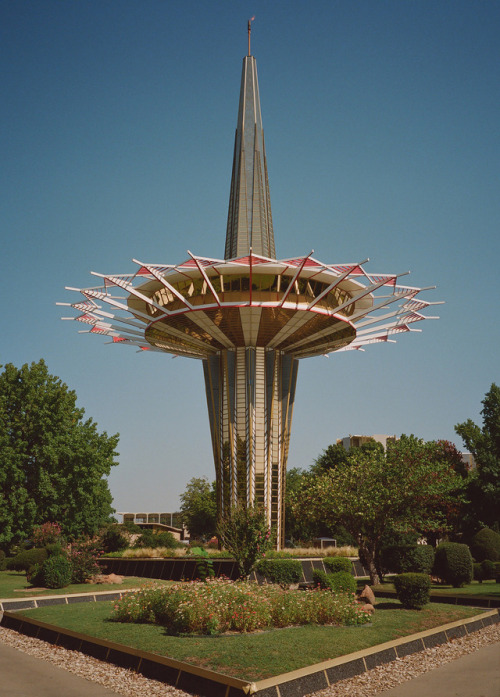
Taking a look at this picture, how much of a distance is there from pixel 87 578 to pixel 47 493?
573 inches

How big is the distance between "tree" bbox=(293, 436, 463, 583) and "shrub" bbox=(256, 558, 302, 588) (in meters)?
3.27

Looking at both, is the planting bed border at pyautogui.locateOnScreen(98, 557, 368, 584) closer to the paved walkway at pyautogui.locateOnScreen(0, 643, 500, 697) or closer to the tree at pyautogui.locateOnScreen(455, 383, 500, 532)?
the paved walkway at pyautogui.locateOnScreen(0, 643, 500, 697)

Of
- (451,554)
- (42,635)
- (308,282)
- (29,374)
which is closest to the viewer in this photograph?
(42,635)

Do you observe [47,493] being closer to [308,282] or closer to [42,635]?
[308,282]

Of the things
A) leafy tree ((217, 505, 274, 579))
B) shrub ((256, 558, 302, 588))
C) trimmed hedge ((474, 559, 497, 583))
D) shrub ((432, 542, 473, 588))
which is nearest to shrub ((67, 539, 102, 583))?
shrub ((256, 558, 302, 588))

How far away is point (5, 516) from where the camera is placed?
3703 centimetres

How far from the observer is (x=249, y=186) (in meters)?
43.5

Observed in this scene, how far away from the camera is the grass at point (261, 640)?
10500 mm

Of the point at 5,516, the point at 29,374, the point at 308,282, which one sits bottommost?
the point at 5,516

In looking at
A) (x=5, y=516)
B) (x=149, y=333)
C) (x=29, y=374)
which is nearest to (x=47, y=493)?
(x=5, y=516)

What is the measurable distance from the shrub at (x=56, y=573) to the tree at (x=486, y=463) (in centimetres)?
3014

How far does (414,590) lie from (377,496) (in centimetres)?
727

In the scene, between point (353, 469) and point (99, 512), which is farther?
point (99, 512)

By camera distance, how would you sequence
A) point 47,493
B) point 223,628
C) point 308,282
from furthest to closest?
point 47,493 < point 308,282 < point 223,628
